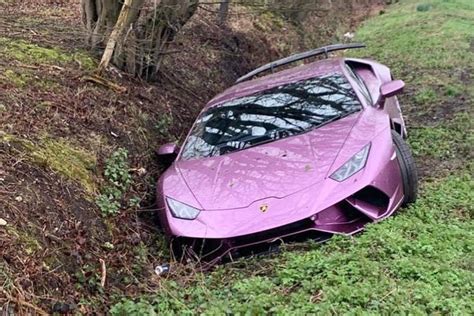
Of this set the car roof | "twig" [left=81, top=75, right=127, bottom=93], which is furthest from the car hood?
"twig" [left=81, top=75, right=127, bottom=93]

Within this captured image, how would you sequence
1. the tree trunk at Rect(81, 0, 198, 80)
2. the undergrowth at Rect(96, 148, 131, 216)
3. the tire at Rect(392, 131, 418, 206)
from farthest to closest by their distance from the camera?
the tree trunk at Rect(81, 0, 198, 80), the tire at Rect(392, 131, 418, 206), the undergrowth at Rect(96, 148, 131, 216)

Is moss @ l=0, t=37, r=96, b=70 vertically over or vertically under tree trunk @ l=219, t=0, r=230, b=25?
over

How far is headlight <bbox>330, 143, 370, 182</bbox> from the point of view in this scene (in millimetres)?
5008

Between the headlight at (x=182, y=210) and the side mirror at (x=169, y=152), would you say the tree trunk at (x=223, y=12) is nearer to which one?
the side mirror at (x=169, y=152)

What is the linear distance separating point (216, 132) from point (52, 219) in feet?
7.05

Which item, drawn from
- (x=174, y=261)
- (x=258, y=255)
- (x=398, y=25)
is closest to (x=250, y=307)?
(x=258, y=255)

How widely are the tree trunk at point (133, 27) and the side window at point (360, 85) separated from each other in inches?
101

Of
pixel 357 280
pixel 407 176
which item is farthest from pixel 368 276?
pixel 407 176

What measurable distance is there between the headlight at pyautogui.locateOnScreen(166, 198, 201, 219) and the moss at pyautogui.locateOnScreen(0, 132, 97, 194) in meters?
0.74

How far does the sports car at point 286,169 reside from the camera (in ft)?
15.8

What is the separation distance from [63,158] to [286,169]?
6.60 ft

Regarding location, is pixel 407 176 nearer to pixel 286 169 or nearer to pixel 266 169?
pixel 286 169

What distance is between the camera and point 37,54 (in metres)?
7.42

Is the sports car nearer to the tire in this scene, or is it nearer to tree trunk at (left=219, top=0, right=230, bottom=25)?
the tire
